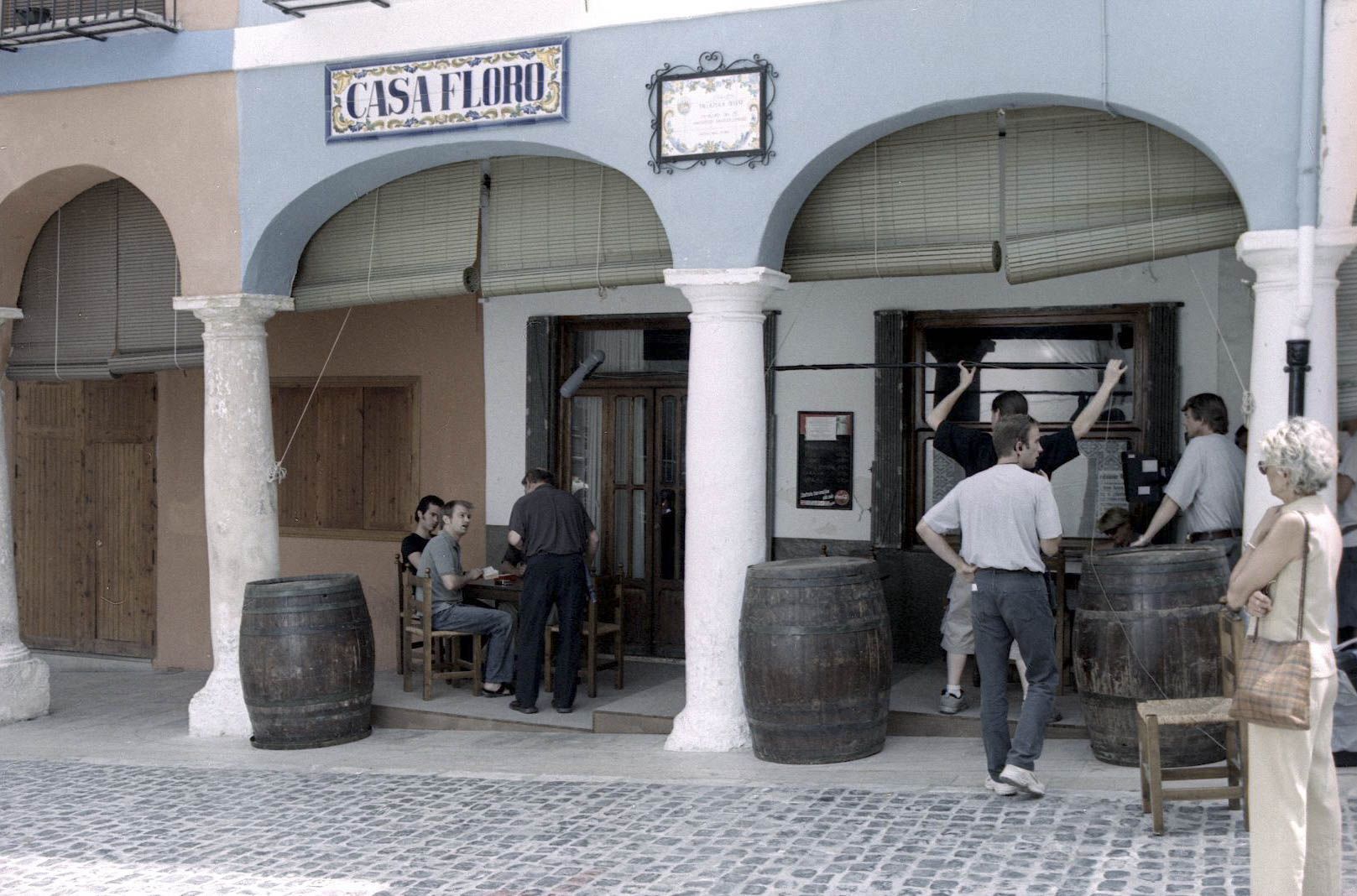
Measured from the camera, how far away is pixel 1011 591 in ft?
20.3

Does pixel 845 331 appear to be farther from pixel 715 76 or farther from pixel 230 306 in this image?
pixel 230 306

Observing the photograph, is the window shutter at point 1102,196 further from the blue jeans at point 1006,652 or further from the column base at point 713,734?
the column base at point 713,734

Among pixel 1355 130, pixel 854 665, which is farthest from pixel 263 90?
pixel 1355 130

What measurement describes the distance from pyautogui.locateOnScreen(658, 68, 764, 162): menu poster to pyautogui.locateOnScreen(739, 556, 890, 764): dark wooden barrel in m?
2.20

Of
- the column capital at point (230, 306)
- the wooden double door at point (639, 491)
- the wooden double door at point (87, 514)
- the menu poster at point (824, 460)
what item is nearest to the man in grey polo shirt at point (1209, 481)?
the menu poster at point (824, 460)

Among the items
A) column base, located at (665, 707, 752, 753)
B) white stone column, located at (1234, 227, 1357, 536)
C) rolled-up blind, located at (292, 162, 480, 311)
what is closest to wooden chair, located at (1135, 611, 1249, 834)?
white stone column, located at (1234, 227, 1357, 536)

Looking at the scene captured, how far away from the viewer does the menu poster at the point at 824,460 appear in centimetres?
958

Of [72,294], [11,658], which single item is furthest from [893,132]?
[11,658]

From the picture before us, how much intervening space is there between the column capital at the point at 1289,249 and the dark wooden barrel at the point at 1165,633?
125cm

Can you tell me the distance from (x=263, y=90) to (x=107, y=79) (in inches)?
44.8

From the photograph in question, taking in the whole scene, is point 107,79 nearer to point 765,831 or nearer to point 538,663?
point 538,663

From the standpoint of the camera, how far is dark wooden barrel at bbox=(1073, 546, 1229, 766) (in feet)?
20.9

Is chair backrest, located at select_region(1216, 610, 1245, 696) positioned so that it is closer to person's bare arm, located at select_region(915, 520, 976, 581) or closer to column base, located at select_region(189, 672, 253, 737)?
person's bare arm, located at select_region(915, 520, 976, 581)

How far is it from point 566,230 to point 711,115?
51.5 inches
